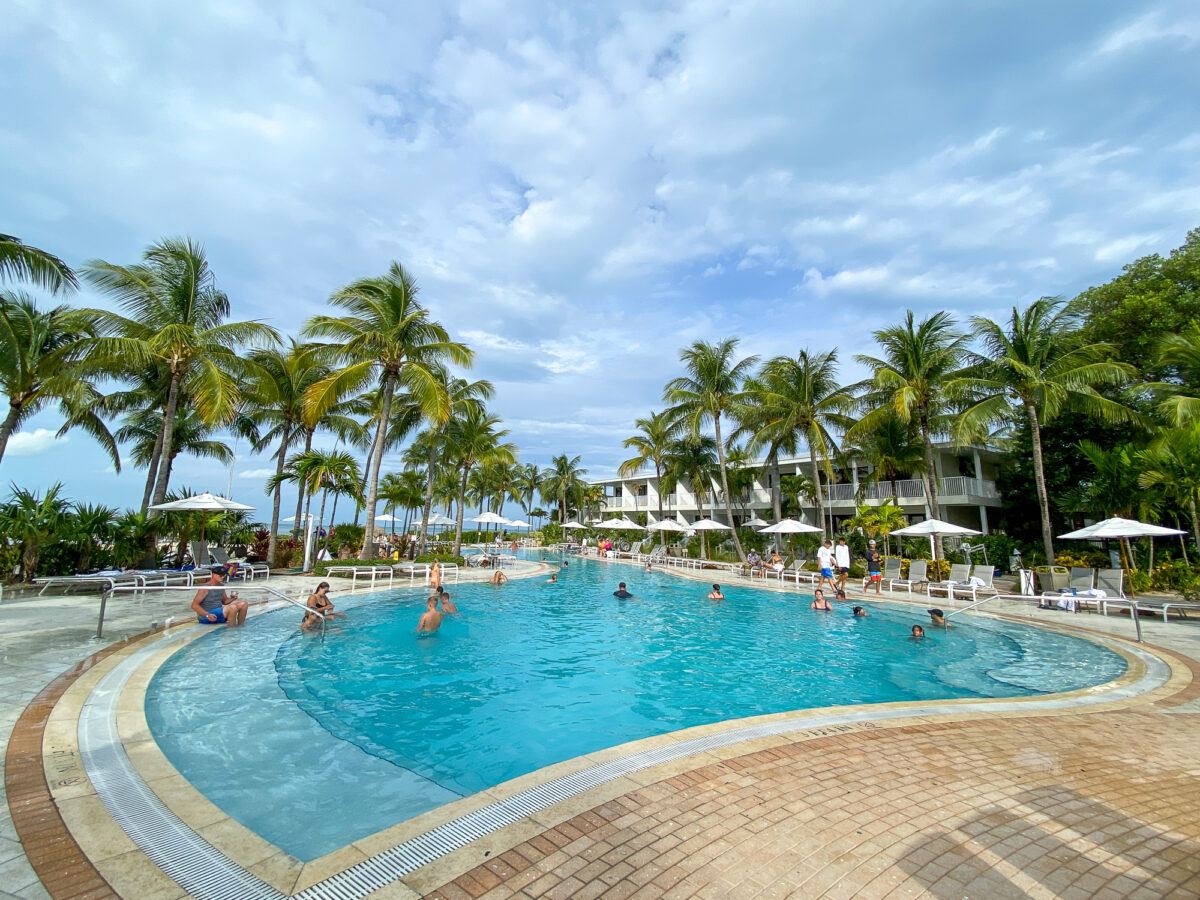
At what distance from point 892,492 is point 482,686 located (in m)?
24.0

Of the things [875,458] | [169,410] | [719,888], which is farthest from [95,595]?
[875,458]

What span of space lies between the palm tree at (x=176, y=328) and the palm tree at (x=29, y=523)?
8.49ft

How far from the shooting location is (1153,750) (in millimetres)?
4688

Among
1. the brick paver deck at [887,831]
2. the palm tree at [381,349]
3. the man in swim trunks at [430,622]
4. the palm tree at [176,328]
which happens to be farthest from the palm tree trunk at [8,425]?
the brick paver deck at [887,831]

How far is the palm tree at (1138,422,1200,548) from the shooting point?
13.3m

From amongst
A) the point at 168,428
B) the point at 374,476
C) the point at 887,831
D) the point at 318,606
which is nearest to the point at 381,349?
the point at 374,476

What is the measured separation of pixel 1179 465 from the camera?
13609mm

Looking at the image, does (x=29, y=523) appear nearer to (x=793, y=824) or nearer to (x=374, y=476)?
(x=374, y=476)

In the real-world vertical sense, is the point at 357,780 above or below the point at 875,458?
below

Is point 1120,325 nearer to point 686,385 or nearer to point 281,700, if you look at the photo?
point 686,385

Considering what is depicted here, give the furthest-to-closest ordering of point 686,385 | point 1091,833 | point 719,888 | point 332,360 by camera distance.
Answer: point 686,385 < point 332,360 < point 1091,833 < point 719,888

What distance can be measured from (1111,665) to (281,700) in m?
12.4

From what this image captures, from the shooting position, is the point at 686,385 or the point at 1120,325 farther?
the point at 686,385

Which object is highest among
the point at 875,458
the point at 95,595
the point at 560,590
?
the point at 875,458
